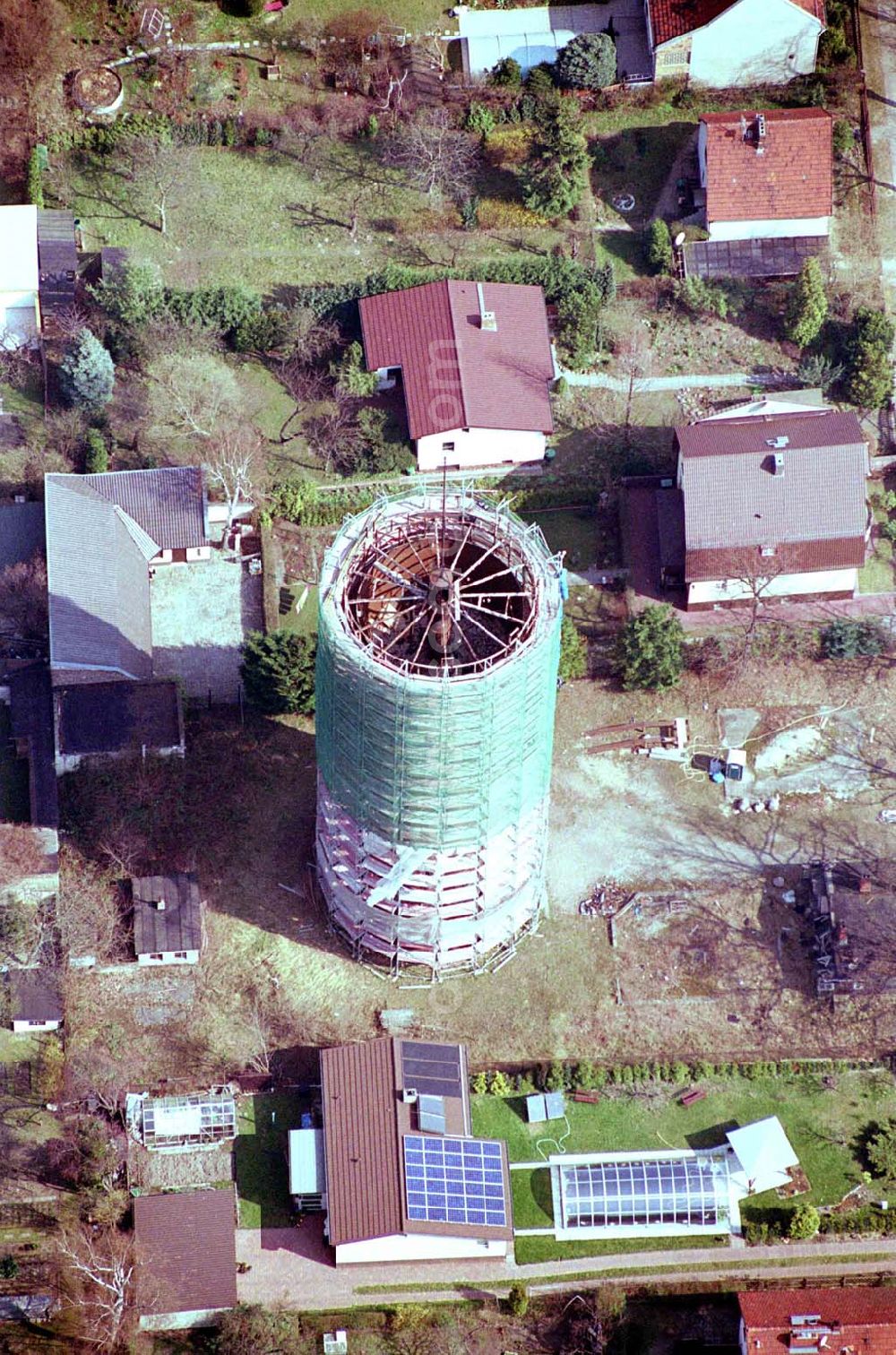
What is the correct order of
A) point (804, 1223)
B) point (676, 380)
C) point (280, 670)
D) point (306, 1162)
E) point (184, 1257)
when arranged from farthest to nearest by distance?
1. point (676, 380)
2. point (280, 670)
3. point (804, 1223)
4. point (306, 1162)
5. point (184, 1257)

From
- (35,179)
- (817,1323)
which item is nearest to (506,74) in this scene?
(35,179)

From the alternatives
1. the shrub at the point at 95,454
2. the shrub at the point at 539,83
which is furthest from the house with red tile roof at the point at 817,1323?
the shrub at the point at 539,83

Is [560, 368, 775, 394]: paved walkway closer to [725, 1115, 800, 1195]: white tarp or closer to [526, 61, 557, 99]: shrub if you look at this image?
[526, 61, 557, 99]: shrub

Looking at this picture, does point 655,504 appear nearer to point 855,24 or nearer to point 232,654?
point 232,654

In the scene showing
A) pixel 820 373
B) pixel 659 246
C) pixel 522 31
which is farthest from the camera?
pixel 522 31

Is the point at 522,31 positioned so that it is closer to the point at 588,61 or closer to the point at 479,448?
the point at 588,61
